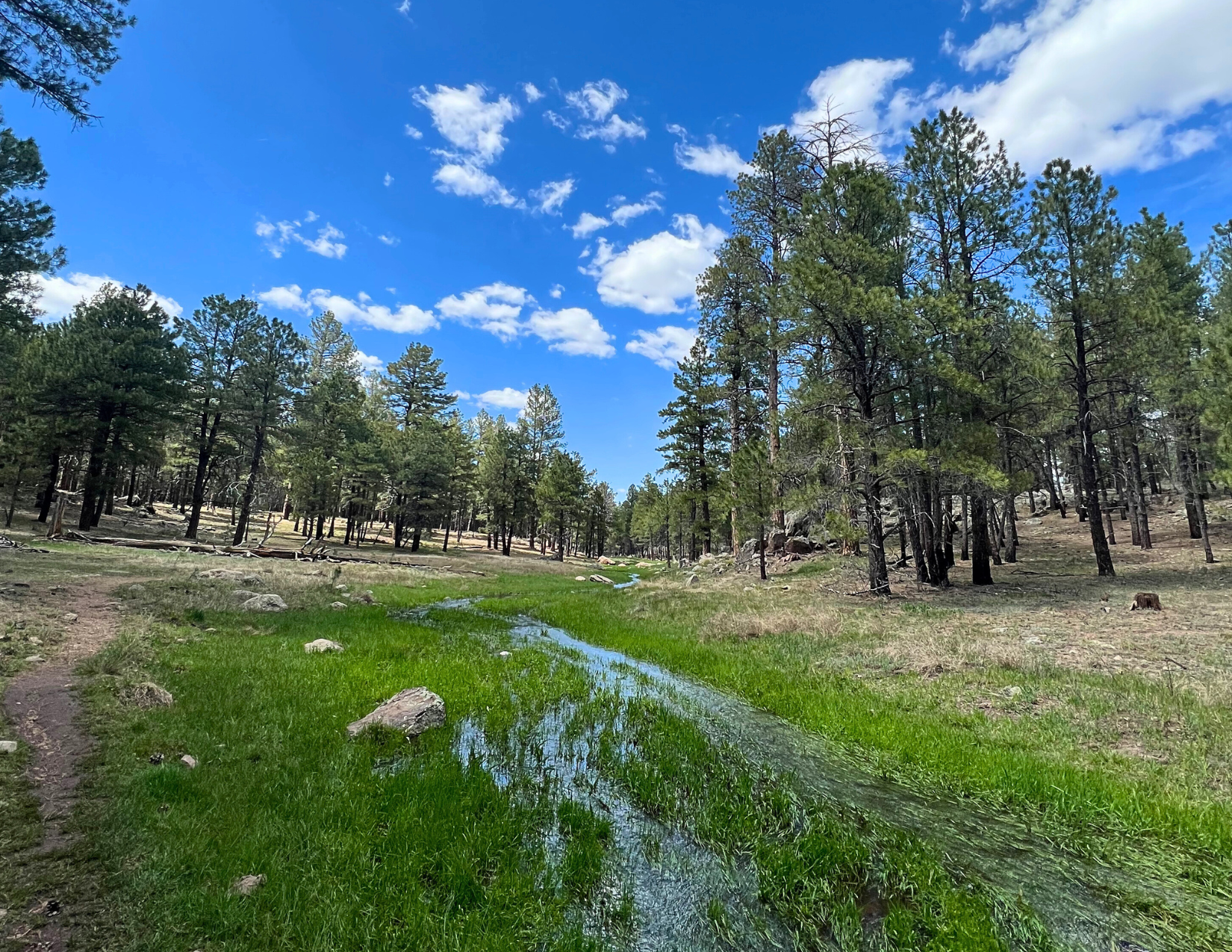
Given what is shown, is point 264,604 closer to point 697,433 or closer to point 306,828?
point 306,828

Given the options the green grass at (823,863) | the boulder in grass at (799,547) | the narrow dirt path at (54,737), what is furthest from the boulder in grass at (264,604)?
the boulder in grass at (799,547)

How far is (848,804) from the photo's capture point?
5910 millimetres

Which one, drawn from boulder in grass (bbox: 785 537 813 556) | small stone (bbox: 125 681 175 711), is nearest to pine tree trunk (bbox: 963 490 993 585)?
boulder in grass (bbox: 785 537 813 556)

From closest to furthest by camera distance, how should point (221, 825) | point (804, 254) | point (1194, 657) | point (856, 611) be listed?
point (221, 825), point (1194, 657), point (856, 611), point (804, 254)

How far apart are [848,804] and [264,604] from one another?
54.9ft

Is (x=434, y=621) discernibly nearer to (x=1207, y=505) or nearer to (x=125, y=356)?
(x=125, y=356)

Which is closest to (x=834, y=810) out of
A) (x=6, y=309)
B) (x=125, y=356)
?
(x=6, y=309)

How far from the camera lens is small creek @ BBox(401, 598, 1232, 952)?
402cm

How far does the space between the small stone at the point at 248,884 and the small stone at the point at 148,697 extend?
180 inches

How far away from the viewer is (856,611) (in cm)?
1664

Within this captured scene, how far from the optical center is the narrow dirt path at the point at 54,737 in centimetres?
345

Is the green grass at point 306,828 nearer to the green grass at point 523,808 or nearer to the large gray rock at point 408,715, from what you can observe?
the green grass at point 523,808

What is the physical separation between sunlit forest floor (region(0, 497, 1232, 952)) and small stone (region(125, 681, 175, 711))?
0.14 meters

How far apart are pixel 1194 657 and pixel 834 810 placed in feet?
28.8
